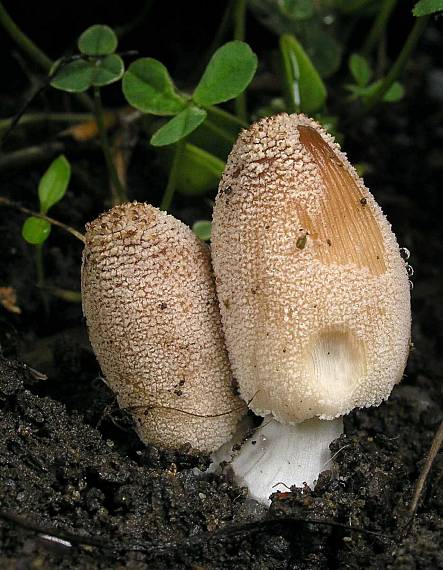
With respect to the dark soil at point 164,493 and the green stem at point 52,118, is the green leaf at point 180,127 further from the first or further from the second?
the green stem at point 52,118

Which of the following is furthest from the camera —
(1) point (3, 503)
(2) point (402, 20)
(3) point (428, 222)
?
(2) point (402, 20)

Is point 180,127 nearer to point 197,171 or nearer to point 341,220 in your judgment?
point 197,171

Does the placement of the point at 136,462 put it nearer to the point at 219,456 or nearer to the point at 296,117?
the point at 219,456

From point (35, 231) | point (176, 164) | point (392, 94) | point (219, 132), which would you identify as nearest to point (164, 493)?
point (35, 231)

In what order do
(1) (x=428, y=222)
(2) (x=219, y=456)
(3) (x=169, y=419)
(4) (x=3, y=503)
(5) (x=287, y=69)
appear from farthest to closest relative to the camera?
(1) (x=428, y=222) → (5) (x=287, y=69) → (2) (x=219, y=456) → (3) (x=169, y=419) → (4) (x=3, y=503)

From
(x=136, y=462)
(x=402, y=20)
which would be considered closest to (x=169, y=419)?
(x=136, y=462)

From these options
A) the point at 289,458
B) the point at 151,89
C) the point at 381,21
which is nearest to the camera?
the point at 289,458

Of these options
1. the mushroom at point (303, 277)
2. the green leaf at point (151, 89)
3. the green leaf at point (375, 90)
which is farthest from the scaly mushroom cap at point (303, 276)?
the green leaf at point (375, 90)
